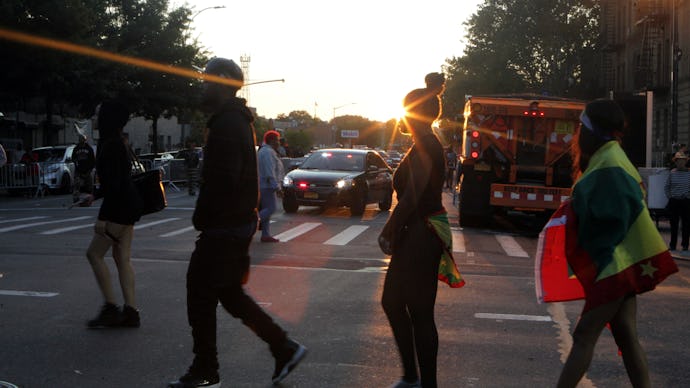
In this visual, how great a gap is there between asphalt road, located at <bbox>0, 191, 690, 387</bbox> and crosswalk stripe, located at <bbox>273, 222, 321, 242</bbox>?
189cm

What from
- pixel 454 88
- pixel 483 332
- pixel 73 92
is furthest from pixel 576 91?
pixel 483 332

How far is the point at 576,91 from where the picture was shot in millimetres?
61844

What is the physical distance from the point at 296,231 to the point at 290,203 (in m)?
4.31

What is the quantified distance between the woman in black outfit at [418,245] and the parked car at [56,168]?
25518 mm

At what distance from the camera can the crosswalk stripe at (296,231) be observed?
1567 centimetres

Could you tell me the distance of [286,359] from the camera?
5.59m

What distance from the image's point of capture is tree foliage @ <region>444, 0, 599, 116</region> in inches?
2418

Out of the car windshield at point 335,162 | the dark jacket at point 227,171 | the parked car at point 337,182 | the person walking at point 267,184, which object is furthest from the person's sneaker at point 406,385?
the car windshield at point 335,162

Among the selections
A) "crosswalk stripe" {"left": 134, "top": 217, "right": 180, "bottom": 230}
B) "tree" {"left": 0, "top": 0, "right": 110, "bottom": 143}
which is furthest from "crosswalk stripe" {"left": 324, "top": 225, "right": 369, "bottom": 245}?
"tree" {"left": 0, "top": 0, "right": 110, "bottom": 143}

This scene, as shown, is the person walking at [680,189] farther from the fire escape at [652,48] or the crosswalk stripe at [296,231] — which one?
the fire escape at [652,48]

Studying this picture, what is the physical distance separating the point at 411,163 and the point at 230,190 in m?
1.03

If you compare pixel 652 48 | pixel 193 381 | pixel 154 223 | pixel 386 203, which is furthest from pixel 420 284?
pixel 652 48

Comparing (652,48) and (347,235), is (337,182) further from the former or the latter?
(652,48)

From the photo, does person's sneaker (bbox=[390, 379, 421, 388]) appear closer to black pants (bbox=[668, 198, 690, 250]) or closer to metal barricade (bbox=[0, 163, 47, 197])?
black pants (bbox=[668, 198, 690, 250])
